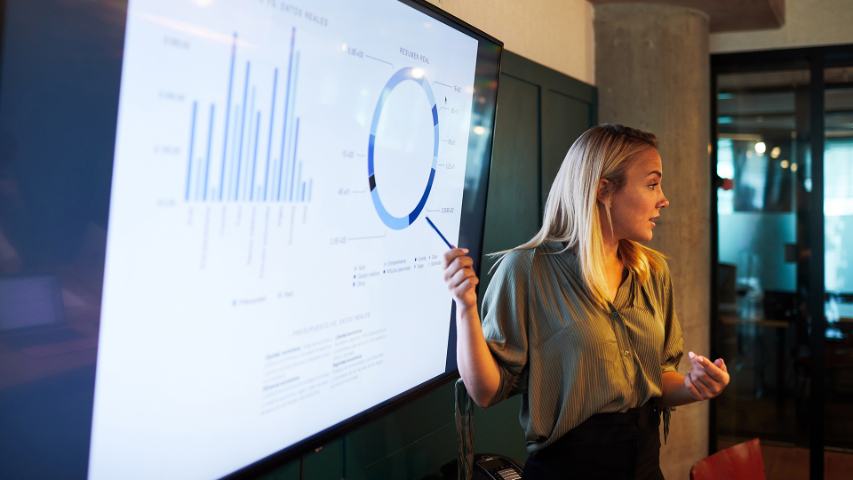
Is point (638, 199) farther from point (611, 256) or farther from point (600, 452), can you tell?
point (600, 452)

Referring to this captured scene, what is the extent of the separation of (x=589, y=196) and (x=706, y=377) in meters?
0.55

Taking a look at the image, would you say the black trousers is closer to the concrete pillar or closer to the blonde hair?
the blonde hair

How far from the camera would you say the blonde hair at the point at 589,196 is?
1.83 m

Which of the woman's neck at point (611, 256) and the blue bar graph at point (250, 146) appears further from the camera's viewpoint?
the woman's neck at point (611, 256)

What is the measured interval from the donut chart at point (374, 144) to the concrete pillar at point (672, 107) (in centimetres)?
235

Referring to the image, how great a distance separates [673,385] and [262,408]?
46.1 inches

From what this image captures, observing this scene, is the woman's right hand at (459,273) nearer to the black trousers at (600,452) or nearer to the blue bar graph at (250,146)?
the blue bar graph at (250,146)

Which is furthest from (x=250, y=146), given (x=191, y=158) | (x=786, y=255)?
(x=786, y=255)

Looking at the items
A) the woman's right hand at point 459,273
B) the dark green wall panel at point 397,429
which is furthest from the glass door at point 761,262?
the woman's right hand at point 459,273

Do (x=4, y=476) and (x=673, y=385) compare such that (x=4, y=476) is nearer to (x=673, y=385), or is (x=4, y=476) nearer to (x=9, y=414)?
(x=9, y=414)

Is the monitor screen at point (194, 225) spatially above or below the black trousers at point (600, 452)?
above

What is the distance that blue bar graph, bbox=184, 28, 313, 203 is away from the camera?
1150 mm

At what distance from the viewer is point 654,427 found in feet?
6.21

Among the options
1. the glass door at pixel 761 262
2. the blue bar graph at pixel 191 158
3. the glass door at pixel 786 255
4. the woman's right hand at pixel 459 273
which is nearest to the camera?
the blue bar graph at pixel 191 158
